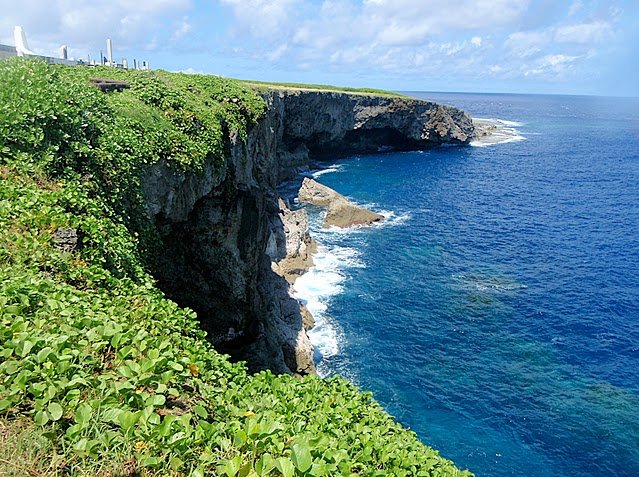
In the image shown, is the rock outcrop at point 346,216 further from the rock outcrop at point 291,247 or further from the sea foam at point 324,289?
the rock outcrop at point 291,247

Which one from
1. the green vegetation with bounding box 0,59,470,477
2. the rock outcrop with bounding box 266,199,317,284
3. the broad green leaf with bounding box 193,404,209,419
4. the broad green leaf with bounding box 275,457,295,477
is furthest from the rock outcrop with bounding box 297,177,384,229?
the broad green leaf with bounding box 275,457,295,477

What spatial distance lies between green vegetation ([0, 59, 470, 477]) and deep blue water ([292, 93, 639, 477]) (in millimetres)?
18822

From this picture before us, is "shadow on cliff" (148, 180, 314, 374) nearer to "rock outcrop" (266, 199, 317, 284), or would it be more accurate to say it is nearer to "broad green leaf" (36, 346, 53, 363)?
"rock outcrop" (266, 199, 317, 284)

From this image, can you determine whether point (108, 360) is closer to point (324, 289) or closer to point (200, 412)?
point (200, 412)

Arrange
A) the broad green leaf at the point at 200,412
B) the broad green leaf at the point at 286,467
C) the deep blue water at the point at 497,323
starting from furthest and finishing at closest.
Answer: the deep blue water at the point at 497,323 < the broad green leaf at the point at 200,412 < the broad green leaf at the point at 286,467

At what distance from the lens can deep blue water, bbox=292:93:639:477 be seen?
25.8 m

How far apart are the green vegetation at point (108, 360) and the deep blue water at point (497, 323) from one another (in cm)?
1882

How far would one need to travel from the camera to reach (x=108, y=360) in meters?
6.29

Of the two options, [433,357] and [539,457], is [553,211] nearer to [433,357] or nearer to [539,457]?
[433,357]

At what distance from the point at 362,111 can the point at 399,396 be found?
79.2 m

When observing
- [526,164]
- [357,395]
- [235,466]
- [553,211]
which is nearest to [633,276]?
[553,211]

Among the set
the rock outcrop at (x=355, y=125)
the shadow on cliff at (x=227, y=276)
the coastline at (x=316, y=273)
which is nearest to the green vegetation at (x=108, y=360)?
the shadow on cliff at (x=227, y=276)

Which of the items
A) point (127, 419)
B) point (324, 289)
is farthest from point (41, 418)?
point (324, 289)

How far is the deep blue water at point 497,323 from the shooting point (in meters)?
25.8
